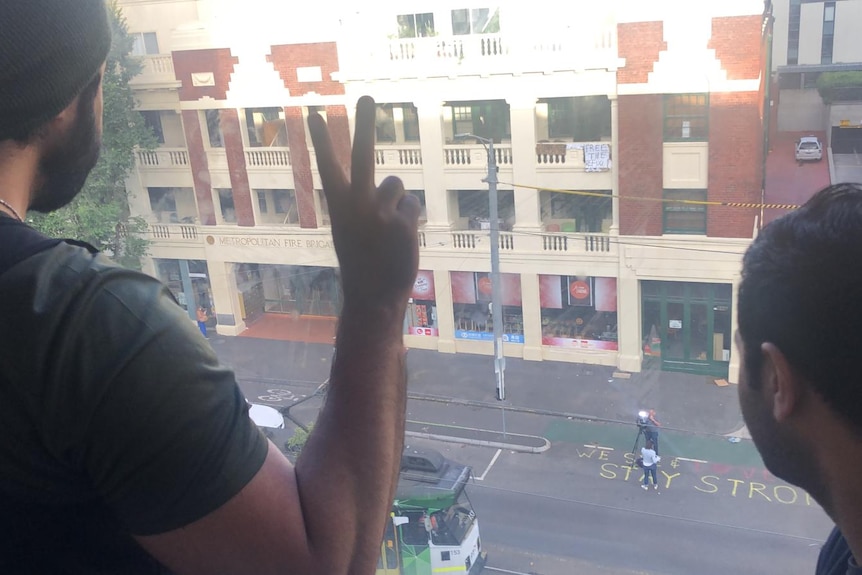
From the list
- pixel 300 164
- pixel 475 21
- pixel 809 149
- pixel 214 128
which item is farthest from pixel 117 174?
pixel 809 149

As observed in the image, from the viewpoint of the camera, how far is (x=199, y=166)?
9.12 feet

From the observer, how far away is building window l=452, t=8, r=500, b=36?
245 centimetres

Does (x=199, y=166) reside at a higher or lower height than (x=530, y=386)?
higher

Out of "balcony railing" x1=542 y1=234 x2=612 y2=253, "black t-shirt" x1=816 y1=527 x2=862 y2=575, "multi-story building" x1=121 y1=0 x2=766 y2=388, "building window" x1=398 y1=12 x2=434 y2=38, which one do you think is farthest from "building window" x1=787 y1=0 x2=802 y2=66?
"black t-shirt" x1=816 y1=527 x2=862 y2=575

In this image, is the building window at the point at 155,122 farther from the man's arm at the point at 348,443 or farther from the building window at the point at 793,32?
the man's arm at the point at 348,443

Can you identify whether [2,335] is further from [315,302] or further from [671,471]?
[671,471]

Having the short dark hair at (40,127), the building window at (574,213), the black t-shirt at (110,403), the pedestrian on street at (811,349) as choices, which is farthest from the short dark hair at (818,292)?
the building window at (574,213)

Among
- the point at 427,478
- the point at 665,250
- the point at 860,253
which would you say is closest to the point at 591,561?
→ the point at 427,478

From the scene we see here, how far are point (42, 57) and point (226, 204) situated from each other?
7.86 feet

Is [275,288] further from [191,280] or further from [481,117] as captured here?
[481,117]

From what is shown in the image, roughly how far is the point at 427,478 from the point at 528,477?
16.3 inches

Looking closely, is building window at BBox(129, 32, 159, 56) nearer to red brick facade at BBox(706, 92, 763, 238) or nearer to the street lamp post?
the street lamp post

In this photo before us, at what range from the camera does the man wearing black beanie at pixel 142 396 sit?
1.47 feet

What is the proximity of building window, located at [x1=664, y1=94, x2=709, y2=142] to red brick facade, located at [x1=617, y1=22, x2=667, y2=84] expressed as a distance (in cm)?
12
